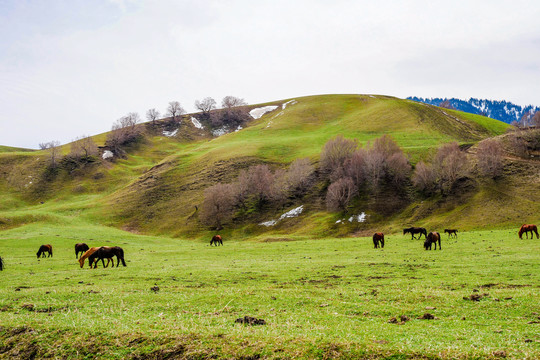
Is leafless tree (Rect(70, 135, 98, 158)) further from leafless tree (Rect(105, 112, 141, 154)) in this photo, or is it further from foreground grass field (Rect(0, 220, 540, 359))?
foreground grass field (Rect(0, 220, 540, 359))

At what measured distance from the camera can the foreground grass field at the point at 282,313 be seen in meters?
9.58

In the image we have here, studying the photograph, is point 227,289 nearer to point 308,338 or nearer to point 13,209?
point 308,338

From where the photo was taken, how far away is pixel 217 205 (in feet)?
274

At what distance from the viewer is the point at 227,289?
1795cm

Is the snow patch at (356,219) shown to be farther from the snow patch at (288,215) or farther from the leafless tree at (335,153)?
the leafless tree at (335,153)

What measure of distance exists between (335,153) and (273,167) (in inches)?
903

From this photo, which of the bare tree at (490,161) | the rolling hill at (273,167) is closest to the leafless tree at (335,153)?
the rolling hill at (273,167)

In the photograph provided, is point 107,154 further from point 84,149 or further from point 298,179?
point 298,179

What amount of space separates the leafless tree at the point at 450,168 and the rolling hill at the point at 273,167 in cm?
381

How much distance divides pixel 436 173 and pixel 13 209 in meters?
123

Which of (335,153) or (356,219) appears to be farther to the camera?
(335,153)

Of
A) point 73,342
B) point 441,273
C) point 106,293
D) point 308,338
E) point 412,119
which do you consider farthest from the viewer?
point 412,119

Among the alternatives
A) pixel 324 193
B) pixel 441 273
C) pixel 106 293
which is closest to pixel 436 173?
pixel 324 193

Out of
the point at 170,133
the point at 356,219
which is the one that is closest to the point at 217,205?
the point at 356,219
